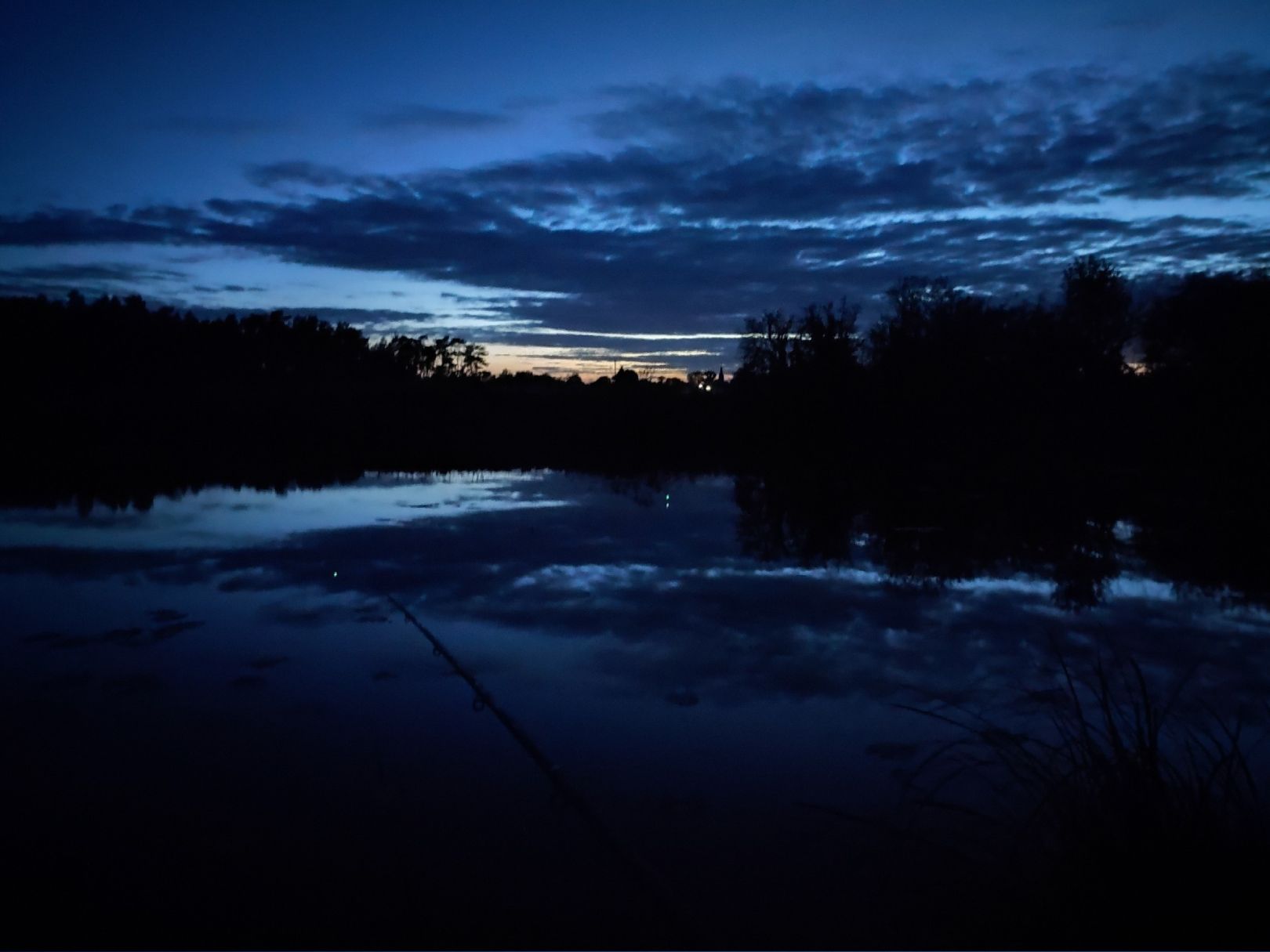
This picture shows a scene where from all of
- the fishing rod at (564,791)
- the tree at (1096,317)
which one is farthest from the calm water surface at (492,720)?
the tree at (1096,317)

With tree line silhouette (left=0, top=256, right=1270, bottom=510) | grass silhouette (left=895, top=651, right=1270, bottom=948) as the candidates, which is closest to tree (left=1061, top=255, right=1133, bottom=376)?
tree line silhouette (left=0, top=256, right=1270, bottom=510)

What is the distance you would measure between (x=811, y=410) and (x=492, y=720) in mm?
42520

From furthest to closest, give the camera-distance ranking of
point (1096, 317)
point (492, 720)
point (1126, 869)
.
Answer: point (1096, 317), point (492, 720), point (1126, 869)

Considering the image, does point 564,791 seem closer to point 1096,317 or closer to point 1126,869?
point 1126,869

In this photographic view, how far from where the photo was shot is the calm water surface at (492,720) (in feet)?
13.8

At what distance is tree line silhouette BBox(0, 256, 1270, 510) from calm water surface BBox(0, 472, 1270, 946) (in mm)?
13800

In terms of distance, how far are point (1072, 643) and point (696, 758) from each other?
4.64 meters

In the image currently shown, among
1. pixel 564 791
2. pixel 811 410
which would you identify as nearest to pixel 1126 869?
pixel 564 791

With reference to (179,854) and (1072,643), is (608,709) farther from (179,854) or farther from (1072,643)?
(1072,643)

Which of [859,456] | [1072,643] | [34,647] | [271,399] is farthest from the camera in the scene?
[271,399]

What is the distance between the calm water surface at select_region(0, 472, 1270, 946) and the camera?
4.22 metres

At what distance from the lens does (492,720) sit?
646 cm

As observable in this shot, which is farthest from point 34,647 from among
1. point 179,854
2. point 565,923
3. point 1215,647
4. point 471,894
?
point 1215,647

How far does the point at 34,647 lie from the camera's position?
809cm
